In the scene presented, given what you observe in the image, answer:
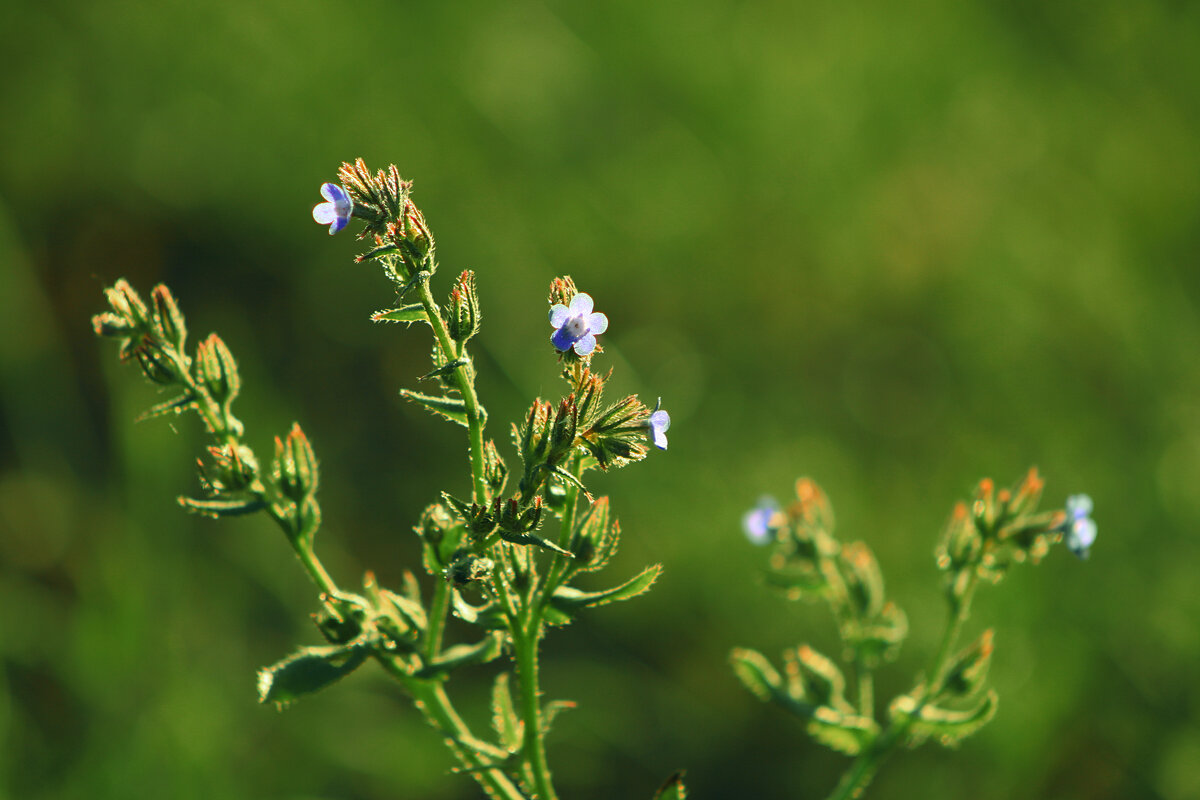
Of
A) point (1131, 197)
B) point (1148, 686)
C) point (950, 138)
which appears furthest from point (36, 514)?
point (1131, 197)

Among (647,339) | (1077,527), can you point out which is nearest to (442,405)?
(1077,527)

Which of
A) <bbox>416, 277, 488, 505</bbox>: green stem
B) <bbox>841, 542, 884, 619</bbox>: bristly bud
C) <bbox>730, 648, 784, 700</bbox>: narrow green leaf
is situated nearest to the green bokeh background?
<bbox>841, 542, 884, 619</bbox>: bristly bud

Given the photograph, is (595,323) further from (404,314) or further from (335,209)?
(335,209)

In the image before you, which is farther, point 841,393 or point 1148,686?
point 841,393

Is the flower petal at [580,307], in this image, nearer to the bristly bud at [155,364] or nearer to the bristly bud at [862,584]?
the bristly bud at [155,364]

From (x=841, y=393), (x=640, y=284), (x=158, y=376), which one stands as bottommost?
(x=158, y=376)

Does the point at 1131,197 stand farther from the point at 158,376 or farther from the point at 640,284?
the point at 158,376
